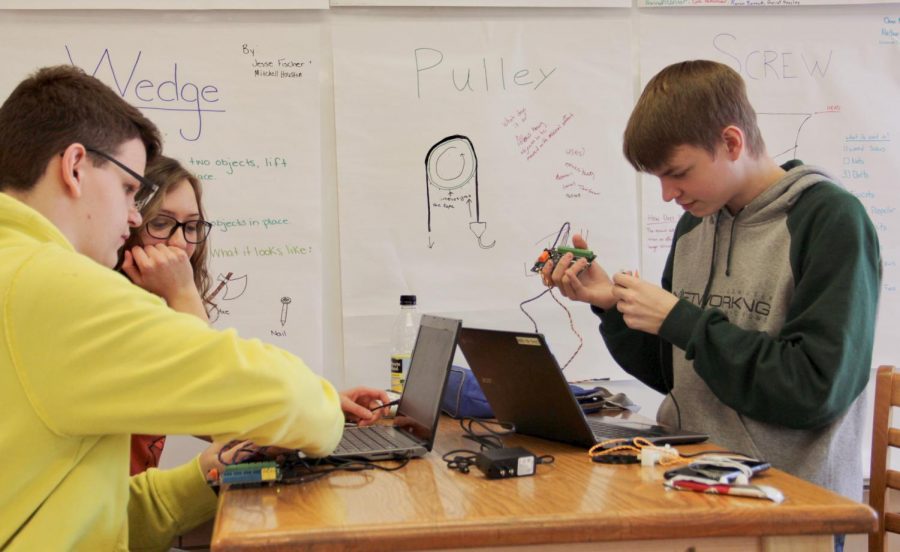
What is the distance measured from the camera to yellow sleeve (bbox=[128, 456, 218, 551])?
1430mm

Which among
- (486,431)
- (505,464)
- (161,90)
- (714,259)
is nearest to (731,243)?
(714,259)

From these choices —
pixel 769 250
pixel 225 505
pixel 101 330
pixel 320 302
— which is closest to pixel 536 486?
pixel 225 505

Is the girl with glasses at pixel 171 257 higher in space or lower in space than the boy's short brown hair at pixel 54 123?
lower

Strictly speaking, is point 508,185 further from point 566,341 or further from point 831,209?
point 831,209

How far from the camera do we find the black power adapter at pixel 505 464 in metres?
1.18

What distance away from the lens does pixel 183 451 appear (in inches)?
94.1

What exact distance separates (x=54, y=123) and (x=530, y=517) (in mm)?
842

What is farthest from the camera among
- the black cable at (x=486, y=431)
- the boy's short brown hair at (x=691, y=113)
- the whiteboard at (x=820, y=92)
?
the whiteboard at (x=820, y=92)

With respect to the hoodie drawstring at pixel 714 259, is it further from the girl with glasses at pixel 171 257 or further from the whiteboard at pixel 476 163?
the whiteboard at pixel 476 163

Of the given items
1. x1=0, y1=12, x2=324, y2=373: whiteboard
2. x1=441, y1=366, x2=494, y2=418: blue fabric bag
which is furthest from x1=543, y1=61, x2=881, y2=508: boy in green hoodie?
x1=0, y1=12, x2=324, y2=373: whiteboard

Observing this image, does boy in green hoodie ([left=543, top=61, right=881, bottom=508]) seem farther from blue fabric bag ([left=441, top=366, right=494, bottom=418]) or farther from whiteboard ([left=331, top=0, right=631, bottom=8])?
whiteboard ([left=331, top=0, right=631, bottom=8])

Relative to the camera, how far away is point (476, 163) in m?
2.57

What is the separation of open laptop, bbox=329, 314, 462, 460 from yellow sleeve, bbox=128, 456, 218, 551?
26 cm

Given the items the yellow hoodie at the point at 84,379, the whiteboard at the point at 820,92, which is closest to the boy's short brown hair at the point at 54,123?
the yellow hoodie at the point at 84,379
